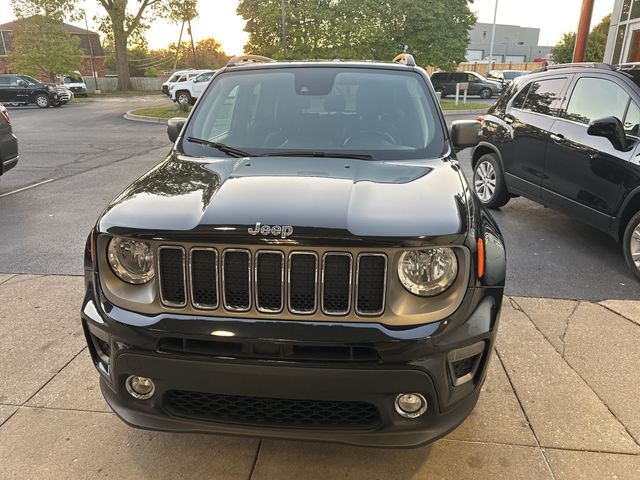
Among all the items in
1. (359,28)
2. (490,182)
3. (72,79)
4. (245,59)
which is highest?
(359,28)

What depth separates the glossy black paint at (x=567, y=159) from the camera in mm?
4766

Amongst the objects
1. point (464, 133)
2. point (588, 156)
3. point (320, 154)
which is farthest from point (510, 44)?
point (320, 154)

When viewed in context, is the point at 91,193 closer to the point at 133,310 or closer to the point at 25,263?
the point at 25,263

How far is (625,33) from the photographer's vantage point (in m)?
15.6

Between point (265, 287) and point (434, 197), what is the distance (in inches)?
33.5

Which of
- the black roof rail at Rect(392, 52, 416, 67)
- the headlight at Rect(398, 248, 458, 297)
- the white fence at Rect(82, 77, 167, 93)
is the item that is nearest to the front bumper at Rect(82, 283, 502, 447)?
the headlight at Rect(398, 248, 458, 297)

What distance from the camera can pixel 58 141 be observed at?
47.8 ft

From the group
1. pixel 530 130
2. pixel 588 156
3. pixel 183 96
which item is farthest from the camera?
pixel 183 96

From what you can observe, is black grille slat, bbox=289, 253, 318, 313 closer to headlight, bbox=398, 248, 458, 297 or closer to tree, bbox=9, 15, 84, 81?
headlight, bbox=398, 248, 458, 297

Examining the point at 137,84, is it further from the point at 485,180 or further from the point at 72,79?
the point at 485,180

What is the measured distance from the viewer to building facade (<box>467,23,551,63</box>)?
3273 inches

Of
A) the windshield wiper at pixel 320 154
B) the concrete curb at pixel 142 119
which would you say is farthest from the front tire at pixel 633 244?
the concrete curb at pixel 142 119

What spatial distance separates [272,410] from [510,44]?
96747 millimetres

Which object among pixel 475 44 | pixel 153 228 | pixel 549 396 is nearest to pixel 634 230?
pixel 549 396
